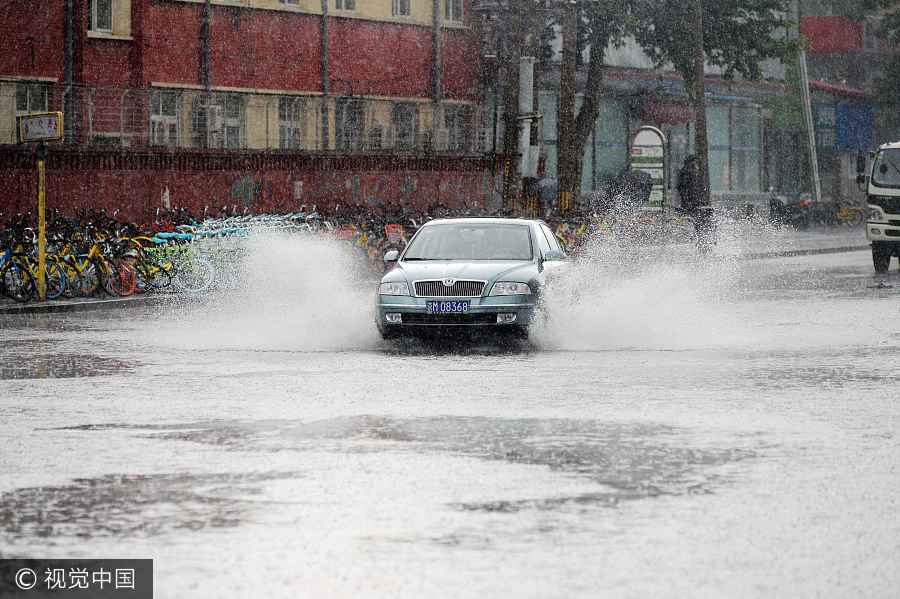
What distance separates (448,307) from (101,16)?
85.0 feet

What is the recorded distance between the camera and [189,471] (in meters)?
10.5

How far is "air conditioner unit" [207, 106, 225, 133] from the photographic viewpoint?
42.7m

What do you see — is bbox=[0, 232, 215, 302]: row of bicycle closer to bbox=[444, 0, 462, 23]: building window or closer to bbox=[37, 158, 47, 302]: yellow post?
bbox=[37, 158, 47, 302]: yellow post

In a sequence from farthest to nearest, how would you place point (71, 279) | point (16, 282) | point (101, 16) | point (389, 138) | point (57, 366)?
point (389, 138) → point (101, 16) → point (71, 279) → point (16, 282) → point (57, 366)

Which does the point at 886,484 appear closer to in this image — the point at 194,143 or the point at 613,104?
the point at 194,143

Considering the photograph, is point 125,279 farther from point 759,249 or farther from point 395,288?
point 759,249

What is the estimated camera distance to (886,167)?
124 feet

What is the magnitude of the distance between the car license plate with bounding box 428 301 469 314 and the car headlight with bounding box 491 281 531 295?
0.33 m

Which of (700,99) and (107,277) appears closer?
(107,277)

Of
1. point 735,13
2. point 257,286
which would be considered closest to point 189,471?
point 257,286

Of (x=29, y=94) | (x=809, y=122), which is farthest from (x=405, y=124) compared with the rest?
(x=809, y=122)

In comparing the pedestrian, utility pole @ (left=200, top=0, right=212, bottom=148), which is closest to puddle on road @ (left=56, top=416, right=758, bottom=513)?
the pedestrian

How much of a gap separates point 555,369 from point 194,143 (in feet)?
84.2

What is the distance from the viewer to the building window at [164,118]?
4006cm
